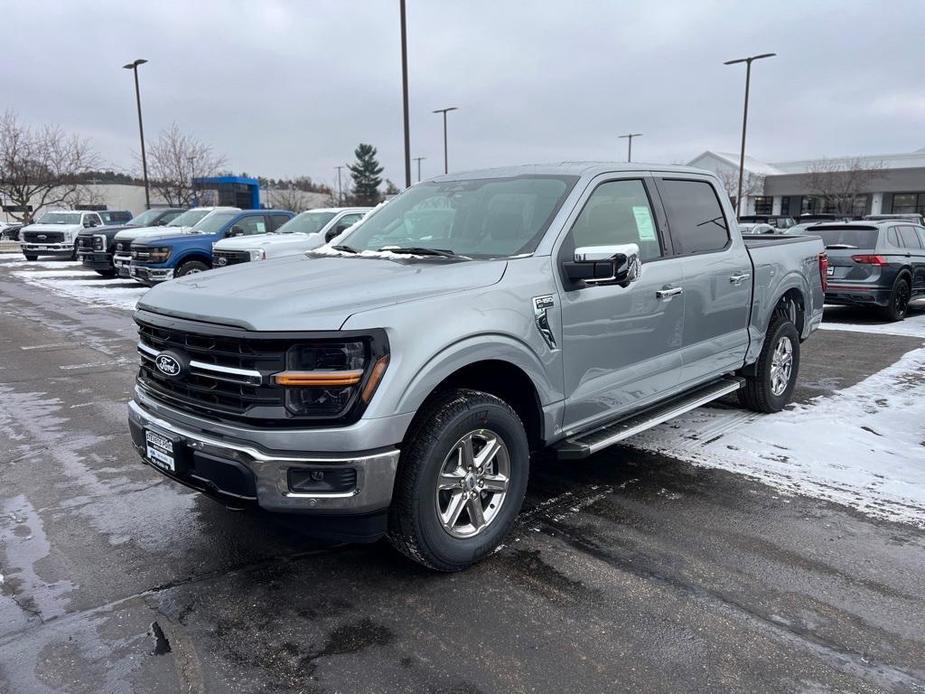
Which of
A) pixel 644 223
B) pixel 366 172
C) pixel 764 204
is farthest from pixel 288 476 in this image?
pixel 366 172

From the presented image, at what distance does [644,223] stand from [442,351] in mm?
2077

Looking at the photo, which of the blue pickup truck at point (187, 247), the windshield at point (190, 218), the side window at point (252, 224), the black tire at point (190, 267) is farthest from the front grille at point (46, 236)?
the black tire at point (190, 267)

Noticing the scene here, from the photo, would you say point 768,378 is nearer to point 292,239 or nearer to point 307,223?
point 292,239

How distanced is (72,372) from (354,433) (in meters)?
6.30

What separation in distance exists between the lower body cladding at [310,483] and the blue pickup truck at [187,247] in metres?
11.6

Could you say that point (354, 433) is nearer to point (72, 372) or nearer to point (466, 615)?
point (466, 615)

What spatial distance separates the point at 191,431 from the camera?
3.25 m

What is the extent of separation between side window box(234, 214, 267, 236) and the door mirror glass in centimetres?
1219

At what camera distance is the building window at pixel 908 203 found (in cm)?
5138

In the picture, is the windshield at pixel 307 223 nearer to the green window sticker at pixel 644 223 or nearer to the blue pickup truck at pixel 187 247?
the blue pickup truck at pixel 187 247

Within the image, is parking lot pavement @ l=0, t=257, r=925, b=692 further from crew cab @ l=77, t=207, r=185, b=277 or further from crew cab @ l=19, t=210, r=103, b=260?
crew cab @ l=19, t=210, r=103, b=260

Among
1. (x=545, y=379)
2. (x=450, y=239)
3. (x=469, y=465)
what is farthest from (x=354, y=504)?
(x=450, y=239)

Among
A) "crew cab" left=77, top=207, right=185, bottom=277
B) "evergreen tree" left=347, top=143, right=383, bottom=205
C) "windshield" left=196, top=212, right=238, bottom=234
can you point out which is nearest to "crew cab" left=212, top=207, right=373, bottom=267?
"windshield" left=196, top=212, right=238, bottom=234

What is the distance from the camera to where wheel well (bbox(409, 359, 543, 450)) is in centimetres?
350
